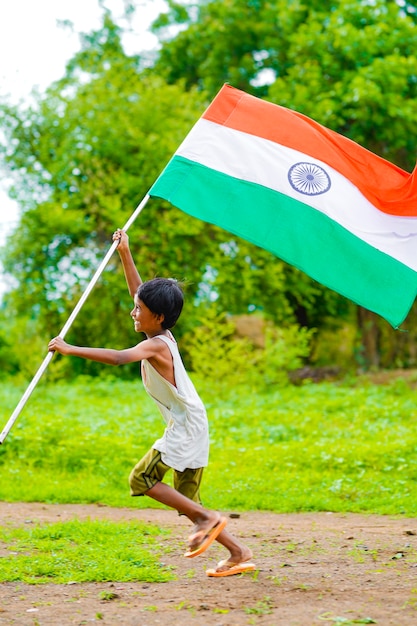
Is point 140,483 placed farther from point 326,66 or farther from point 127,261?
point 326,66

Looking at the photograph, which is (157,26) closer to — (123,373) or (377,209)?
(123,373)

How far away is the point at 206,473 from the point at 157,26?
55.1 ft

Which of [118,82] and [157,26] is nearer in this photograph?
[118,82]

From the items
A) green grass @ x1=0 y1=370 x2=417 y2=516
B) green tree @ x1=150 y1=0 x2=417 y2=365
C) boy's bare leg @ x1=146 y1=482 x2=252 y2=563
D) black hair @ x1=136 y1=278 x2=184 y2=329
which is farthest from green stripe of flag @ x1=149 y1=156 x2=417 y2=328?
green tree @ x1=150 y1=0 x2=417 y2=365

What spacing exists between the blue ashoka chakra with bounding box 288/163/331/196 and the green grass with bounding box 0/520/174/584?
2.54 metres

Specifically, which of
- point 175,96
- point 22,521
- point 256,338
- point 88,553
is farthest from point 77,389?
point 88,553

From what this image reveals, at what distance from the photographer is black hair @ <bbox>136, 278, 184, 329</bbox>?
4680mm

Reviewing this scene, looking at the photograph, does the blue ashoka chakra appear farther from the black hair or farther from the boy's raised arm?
the black hair

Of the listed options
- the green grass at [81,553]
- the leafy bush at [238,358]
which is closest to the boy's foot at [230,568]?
the green grass at [81,553]

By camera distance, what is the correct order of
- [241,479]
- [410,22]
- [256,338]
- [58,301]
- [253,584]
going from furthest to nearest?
[256,338] → [58,301] → [410,22] → [241,479] → [253,584]

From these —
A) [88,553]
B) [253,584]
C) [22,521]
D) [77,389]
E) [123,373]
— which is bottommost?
[123,373]

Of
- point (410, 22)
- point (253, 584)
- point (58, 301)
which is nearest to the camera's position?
point (253, 584)

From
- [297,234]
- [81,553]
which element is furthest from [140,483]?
[297,234]

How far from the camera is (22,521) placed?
6809mm
